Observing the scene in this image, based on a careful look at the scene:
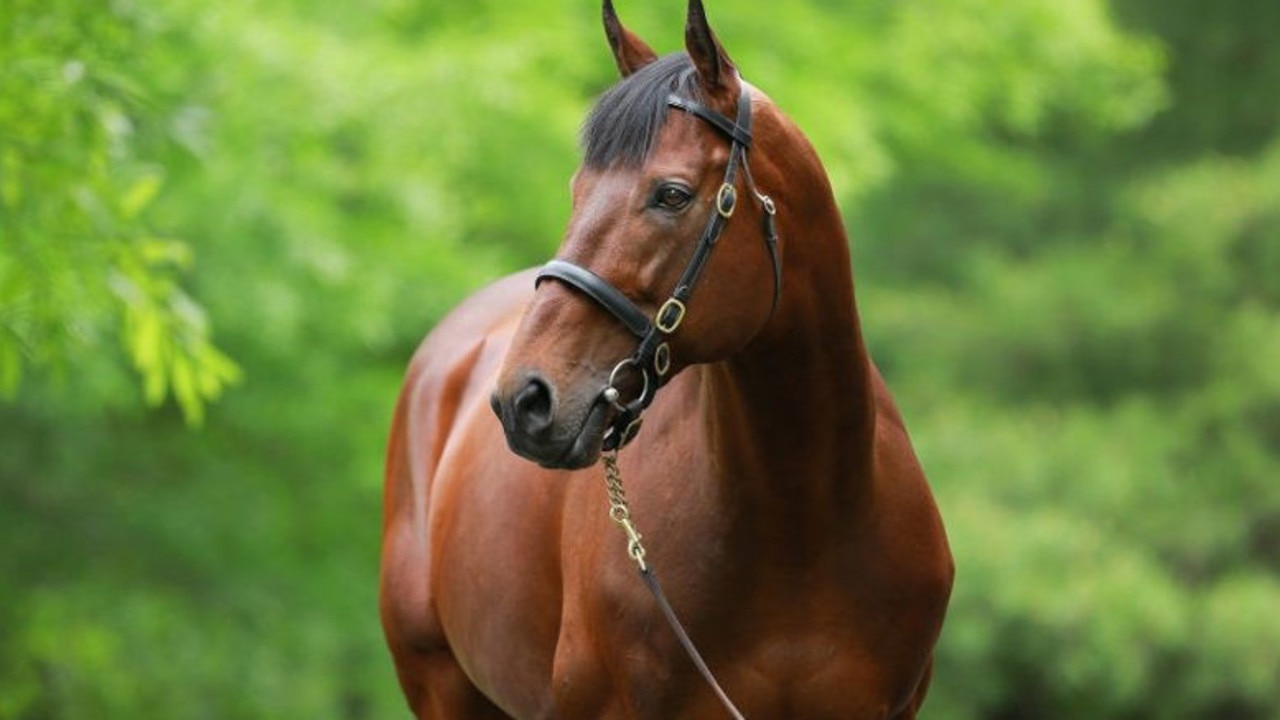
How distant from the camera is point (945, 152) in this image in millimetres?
21375

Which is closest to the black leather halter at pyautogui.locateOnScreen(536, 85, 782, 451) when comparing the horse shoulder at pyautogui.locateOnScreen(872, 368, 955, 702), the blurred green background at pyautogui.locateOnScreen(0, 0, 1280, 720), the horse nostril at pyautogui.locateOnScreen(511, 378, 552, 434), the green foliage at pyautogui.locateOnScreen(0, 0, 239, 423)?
the horse nostril at pyautogui.locateOnScreen(511, 378, 552, 434)

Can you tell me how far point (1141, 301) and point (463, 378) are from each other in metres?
14.2

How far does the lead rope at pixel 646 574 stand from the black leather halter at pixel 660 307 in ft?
1.33

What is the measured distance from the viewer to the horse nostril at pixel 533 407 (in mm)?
4211

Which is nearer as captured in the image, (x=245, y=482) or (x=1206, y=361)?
(x=245, y=482)

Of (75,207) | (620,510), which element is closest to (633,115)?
(620,510)

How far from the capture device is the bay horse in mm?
4320

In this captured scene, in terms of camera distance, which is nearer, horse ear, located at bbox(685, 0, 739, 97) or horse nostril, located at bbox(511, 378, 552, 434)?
horse nostril, located at bbox(511, 378, 552, 434)

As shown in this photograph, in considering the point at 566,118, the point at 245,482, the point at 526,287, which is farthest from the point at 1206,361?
the point at 526,287

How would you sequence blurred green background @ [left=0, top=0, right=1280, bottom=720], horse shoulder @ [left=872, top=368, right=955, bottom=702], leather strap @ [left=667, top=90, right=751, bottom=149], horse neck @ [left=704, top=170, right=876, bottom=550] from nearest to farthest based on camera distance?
leather strap @ [left=667, top=90, right=751, bottom=149], horse neck @ [left=704, top=170, right=876, bottom=550], horse shoulder @ [left=872, top=368, right=955, bottom=702], blurred green background @ [left=0, top=0, right=1280, bottom=720]

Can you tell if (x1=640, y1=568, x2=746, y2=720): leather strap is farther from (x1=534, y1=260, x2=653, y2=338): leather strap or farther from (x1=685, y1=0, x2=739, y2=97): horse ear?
(x1=685, y1=0, x2=739, y2=97): horse ear

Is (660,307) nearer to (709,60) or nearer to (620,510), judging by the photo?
(709,60)

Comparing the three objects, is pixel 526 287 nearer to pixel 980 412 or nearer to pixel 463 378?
pixel 463 378

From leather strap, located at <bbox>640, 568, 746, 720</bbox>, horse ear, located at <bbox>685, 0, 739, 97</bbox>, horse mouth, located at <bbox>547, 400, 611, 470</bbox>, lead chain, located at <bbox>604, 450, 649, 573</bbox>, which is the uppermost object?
horse ear, located at <bbox>685, 0, 739, 97</bbox>
